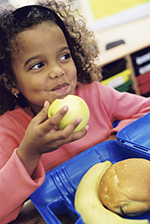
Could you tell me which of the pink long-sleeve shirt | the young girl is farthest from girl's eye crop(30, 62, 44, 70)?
the pink long-sleeve shirt

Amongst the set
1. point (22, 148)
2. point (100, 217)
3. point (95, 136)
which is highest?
point (22, 148)

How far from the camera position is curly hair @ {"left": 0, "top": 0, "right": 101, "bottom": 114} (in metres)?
0.72

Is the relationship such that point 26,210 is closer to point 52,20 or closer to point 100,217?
point 100,217

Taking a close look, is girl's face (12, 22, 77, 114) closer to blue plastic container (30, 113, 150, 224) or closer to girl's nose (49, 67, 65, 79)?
girl's nose (49, 67, 65, 79)

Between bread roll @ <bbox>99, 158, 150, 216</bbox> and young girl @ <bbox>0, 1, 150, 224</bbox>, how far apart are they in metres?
0.14

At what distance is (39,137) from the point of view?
500 millimetres

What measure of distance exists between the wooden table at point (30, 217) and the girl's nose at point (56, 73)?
37cm

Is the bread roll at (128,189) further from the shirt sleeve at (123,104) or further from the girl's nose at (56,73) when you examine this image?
the shirt sleeve at (123,104)

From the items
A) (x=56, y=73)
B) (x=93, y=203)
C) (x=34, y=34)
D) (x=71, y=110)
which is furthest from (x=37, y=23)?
(x=93, y=203)

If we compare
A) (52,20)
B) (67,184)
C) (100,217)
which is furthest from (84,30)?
(100,217)

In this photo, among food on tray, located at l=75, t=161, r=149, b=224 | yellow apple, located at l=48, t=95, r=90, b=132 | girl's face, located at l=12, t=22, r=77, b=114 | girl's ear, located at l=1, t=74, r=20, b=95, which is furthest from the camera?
girl's ear, located at l=1, t=74, r=20, b=95

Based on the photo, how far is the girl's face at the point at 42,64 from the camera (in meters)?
0.67

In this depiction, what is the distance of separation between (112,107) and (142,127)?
0.79ft

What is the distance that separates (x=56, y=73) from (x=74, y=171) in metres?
0.30
